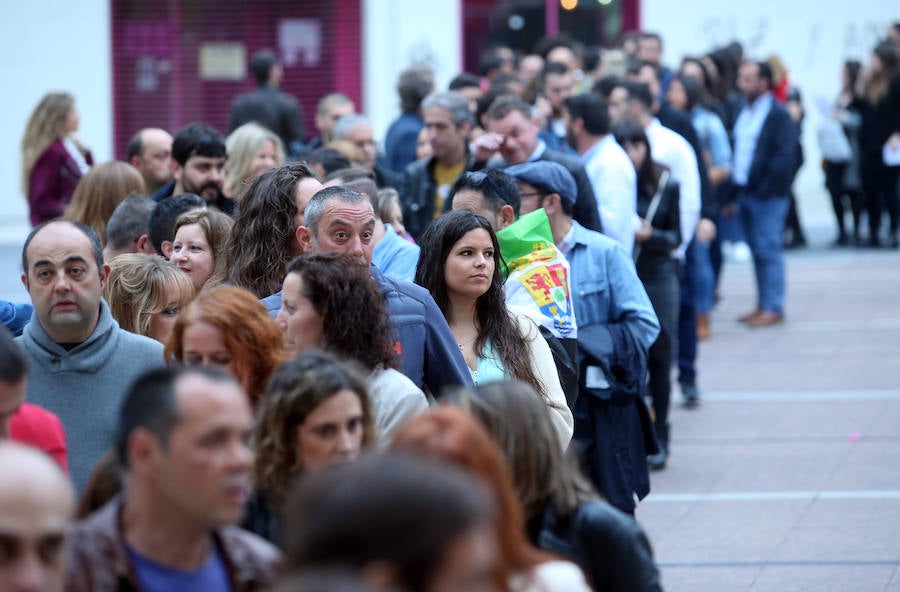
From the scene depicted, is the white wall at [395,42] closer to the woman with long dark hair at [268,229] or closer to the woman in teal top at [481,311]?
the woman with long dark hair at [268,229]

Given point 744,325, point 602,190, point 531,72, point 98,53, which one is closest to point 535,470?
point 602,190

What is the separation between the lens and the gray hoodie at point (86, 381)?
478 cm

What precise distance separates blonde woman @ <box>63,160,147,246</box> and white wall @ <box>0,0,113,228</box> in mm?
11785

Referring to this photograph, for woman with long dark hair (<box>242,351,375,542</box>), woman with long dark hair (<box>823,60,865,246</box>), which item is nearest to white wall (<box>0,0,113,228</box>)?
woman with long dark hair (<box>823,60,865,246</box>)

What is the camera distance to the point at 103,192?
8102mm

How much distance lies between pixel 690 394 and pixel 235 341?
6.69 m

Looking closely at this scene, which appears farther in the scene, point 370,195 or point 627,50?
point 627,50

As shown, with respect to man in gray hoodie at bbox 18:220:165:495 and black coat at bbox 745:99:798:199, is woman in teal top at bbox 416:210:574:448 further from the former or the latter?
black coat at bbox 745:99:798:199

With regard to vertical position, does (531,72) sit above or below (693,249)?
above

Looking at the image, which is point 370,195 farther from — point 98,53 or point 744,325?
point 98,53

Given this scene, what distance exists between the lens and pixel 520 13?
21938mm

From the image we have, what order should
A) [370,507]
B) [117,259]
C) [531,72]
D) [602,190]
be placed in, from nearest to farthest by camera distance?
[370,507]
[117,259]
[602,190]
[531,72]

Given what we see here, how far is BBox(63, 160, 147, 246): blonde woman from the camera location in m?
8.09

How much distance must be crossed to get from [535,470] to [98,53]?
1729cm
